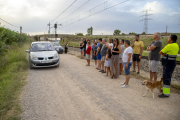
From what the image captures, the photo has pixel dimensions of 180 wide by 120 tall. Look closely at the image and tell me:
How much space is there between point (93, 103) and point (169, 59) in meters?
2.76

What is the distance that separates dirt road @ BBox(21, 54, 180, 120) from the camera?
12.0 ft

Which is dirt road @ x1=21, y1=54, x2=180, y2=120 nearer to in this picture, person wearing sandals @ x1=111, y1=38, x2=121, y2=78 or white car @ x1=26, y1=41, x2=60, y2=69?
person wearing sandals @ x1=111, y1=38, x2=121, y2=78

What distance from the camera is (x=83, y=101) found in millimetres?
4504

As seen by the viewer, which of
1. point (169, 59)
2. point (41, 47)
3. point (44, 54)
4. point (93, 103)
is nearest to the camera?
point (93, 103)

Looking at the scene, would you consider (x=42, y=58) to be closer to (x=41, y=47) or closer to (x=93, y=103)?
(x=41, y=47)

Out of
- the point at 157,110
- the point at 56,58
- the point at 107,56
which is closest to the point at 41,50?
the point at 56,58

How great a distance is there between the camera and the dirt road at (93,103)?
3.65 meters

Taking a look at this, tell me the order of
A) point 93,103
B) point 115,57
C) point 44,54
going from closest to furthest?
point 93,103 < point 115,57 < point 44,54

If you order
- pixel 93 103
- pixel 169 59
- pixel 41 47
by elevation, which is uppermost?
pixel 41 47

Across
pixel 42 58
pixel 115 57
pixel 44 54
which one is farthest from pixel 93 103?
pixel 44 54

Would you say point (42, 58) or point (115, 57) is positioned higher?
point (115, 57)

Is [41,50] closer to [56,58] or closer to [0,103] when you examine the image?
[56,58]

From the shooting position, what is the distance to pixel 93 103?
172 inches

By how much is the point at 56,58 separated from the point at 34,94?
15.6ft
